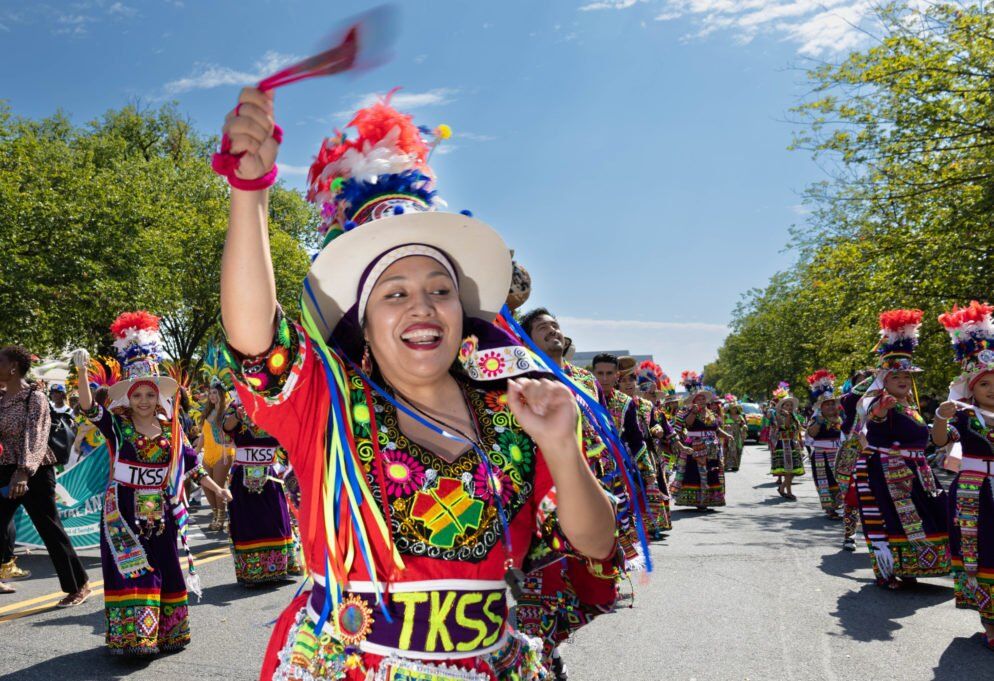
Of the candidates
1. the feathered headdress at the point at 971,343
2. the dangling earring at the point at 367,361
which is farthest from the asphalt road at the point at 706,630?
the dangling earring at the point at 367,361

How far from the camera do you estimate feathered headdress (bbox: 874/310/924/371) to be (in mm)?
7504

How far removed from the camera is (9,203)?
1728 centimetres

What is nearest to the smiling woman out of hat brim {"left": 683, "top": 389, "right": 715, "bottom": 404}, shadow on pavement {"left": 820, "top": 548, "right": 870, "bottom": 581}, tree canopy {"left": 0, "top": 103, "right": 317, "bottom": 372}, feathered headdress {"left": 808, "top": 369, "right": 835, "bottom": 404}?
shadow on pavement {"left": 820, "top": 548, "right": 870, "bottom": 581}

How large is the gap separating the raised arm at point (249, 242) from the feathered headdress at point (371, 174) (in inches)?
17.5

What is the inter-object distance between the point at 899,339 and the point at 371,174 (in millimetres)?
6667

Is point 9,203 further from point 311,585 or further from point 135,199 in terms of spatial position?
point 311,585

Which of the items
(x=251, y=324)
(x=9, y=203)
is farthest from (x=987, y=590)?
(x=9, y=203)

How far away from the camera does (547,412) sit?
199cm

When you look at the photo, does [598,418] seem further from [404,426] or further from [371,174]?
[371,174]

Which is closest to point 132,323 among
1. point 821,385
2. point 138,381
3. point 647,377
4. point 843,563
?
point 138,381

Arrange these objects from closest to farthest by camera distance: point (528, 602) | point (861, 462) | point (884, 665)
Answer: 1. point (528, 602)
2. point (884, 665)
3. point (861, 462)

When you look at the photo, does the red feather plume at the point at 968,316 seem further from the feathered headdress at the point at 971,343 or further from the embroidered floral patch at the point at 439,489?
the embroidered floral patch at the point at 439,489

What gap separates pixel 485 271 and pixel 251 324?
0.82m

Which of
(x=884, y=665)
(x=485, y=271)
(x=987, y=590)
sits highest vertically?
(x=485, y=271)
